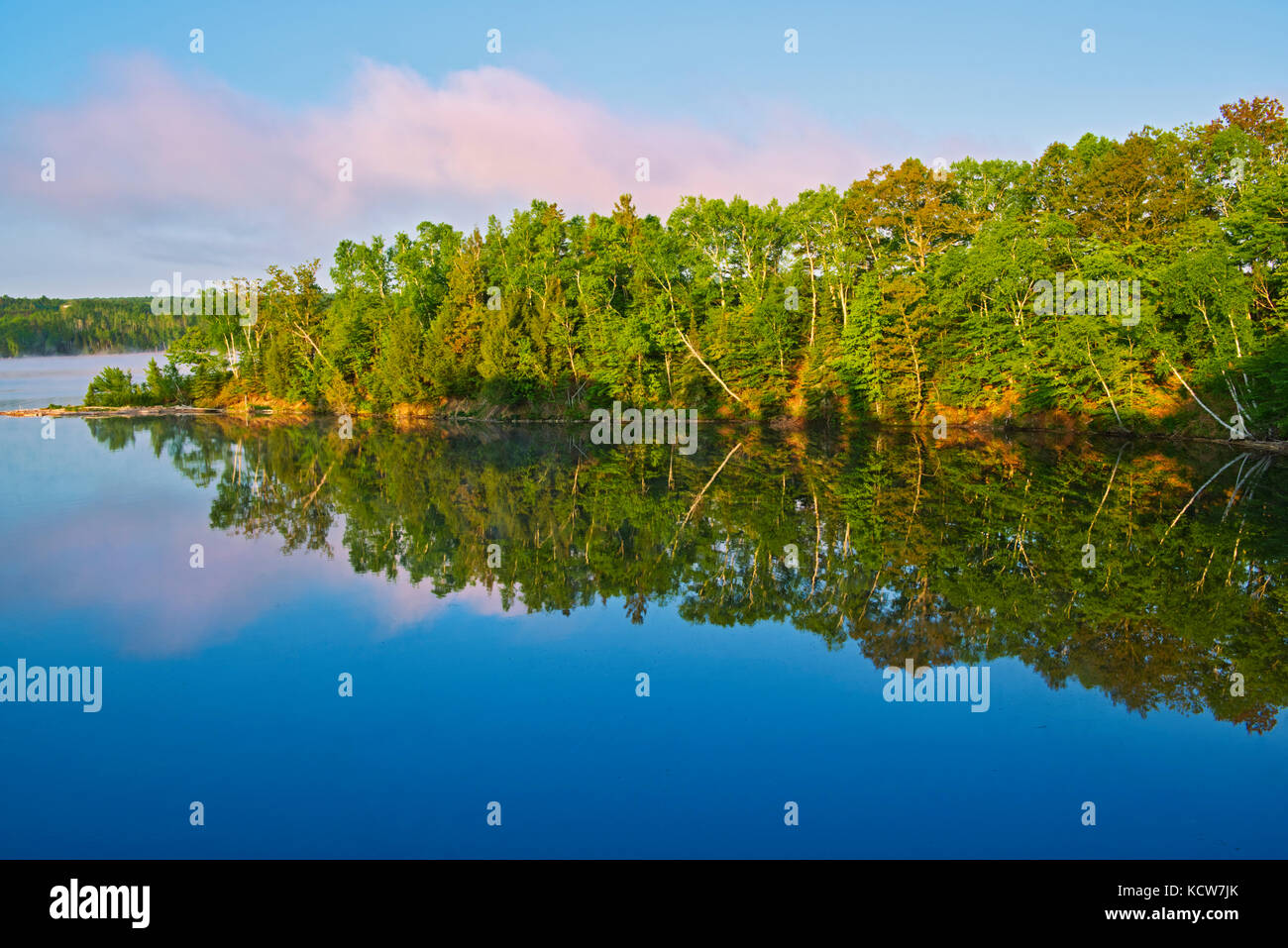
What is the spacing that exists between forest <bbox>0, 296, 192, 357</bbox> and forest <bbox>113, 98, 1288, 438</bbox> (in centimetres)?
9717

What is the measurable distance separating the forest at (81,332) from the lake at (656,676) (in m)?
144

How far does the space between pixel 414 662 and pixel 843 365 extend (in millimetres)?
34683

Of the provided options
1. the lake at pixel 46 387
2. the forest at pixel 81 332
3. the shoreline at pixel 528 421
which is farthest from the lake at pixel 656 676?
the forest at pixel 81 332

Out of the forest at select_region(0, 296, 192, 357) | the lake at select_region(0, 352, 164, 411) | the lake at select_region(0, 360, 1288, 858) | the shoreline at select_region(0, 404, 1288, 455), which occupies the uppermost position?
the forest at select_region(0, 296, 192, 357)

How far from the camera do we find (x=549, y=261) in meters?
52.4

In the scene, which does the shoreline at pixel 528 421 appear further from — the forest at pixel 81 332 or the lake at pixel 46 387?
the forest at pixel 81 332

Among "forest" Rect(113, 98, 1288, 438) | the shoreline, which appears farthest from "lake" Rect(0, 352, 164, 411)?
"forest" Rect(113, 98, 1288, 438)

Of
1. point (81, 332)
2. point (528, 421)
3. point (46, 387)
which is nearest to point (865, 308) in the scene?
point (528, 421)

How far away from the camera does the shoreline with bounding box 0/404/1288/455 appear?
103ft

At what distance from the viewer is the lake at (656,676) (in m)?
6.27

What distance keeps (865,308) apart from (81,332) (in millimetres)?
152735

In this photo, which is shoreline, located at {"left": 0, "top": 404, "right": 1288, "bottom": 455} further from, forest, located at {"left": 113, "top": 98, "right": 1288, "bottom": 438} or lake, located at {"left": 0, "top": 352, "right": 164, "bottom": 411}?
lake, located at {"left": 0, "top": 352, "right": 164, "bottom": 411}

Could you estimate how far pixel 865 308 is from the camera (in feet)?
130
